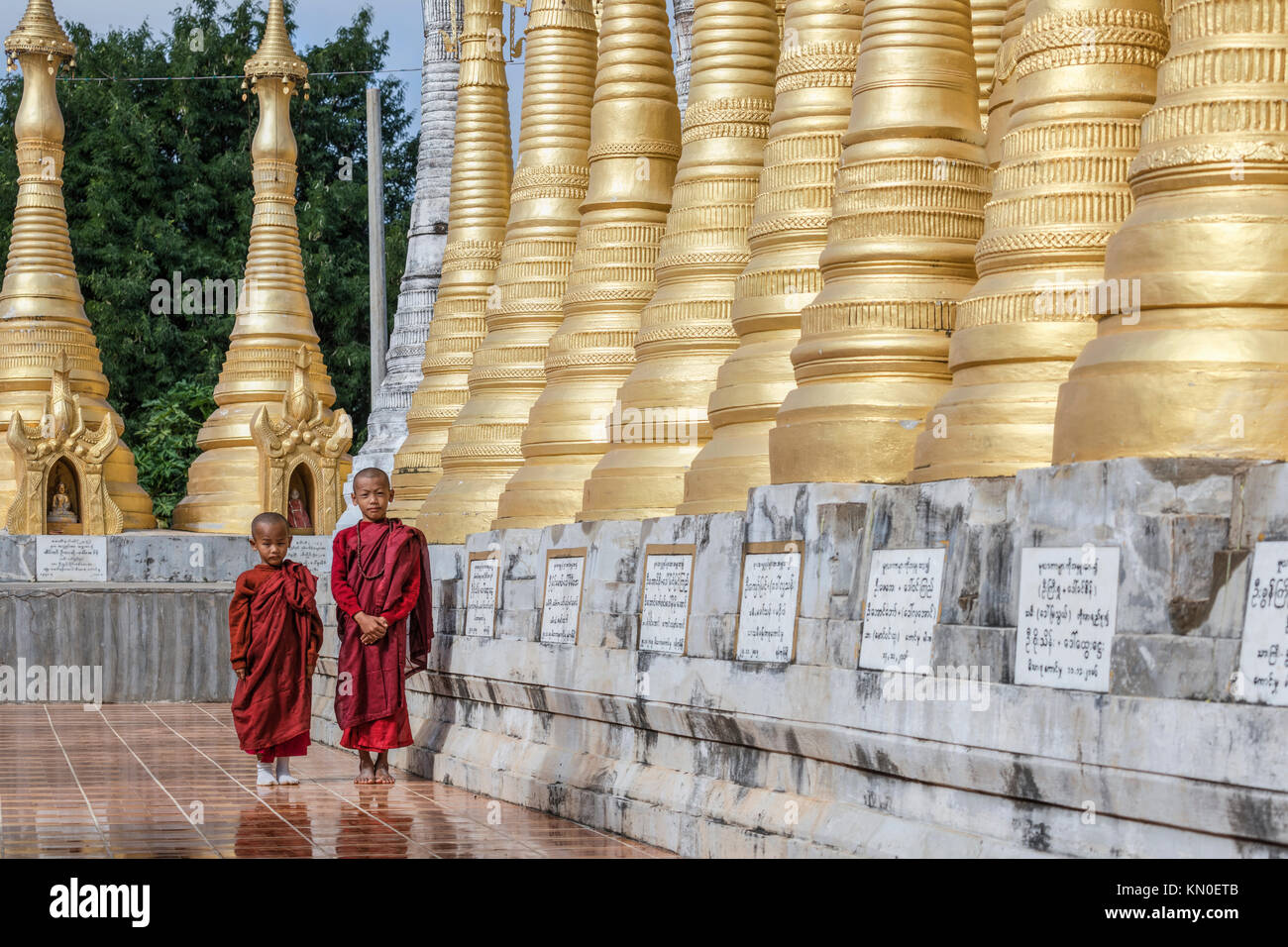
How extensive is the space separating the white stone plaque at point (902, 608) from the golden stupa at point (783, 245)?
7.08 feet

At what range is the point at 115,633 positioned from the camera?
20328 mm

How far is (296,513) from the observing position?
23656mm

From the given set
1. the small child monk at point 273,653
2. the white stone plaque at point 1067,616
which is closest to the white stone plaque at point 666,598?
the small child monk at point 273,653

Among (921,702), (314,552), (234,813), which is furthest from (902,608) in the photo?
(314,552)

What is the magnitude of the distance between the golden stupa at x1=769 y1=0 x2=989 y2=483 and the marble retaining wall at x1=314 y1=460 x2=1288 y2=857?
1.40 feet

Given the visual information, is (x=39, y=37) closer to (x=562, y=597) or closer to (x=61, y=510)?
→ (x=61, y=510)

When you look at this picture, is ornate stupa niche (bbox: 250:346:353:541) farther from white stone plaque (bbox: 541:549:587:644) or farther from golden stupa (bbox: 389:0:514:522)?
white stone plaque (bbox: 541:549:587:644)

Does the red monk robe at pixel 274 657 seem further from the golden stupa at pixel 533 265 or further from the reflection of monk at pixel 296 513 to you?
the reflection of monk at pixel 296 513

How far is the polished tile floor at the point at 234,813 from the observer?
337 inches

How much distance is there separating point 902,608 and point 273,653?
4.80 metres

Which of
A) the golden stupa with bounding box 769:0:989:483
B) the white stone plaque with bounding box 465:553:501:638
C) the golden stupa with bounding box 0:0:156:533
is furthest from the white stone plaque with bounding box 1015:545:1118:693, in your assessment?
the golden stupa with bounding box 0:0:156:533

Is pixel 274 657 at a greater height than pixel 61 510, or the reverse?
pixel 61 510

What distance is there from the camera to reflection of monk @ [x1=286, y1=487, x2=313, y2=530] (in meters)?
23.6

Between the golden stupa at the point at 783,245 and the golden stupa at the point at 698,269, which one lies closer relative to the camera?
the golden stupa at the point at 783,245
